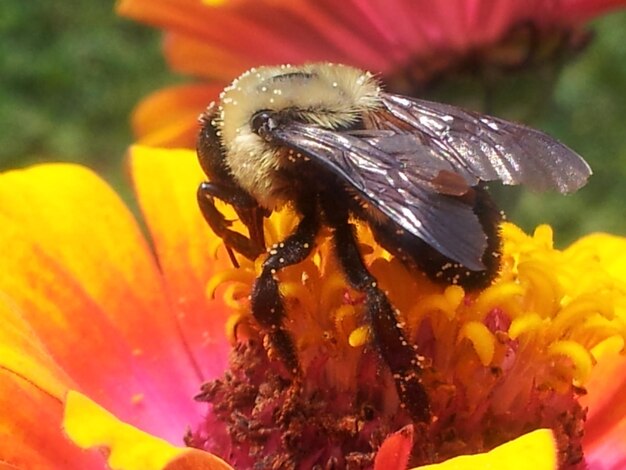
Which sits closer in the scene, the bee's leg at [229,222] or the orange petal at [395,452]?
the orange petal at [395,452]

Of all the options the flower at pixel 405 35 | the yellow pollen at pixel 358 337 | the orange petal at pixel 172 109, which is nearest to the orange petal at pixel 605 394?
the yellow pollen at pixel 358 337

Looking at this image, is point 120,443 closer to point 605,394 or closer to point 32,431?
point 32,431

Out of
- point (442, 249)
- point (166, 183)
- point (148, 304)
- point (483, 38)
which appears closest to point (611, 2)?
point (483, 38)

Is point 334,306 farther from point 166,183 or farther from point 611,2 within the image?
point 611,2

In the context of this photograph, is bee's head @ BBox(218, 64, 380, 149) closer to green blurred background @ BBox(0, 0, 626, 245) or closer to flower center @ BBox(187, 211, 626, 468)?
flower center @ BBox(187, 211, 626, 468)

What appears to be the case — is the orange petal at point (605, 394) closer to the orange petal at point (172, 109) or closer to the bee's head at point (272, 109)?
the bee's head at point (272, 109)

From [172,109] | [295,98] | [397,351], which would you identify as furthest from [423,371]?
[172,109]
